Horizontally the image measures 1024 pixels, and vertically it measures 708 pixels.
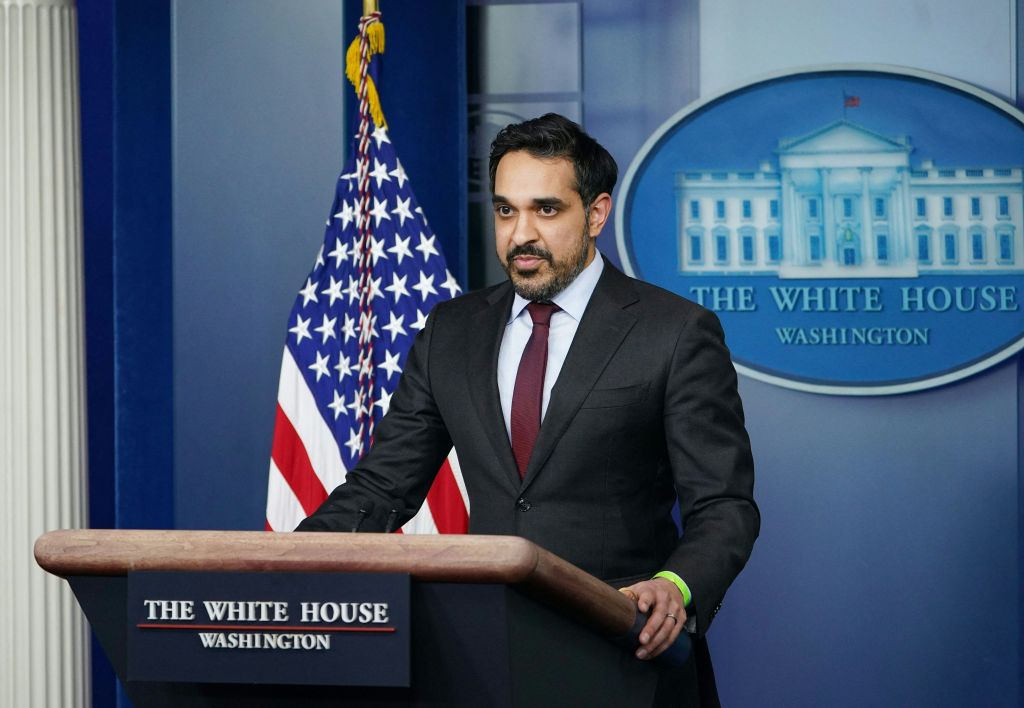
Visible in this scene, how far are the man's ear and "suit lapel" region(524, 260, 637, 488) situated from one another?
9 centimetres

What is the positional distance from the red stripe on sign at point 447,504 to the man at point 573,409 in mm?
1021

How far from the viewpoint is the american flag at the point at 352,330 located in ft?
10.7

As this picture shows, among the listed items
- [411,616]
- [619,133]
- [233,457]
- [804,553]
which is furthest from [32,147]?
[411,616]

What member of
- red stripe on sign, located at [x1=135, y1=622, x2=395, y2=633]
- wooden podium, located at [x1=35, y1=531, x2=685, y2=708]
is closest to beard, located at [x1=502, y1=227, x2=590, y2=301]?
wooden podium, located at [x1=35, y1=531, x2=685, y2=708]

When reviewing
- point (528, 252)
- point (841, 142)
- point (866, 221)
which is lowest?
point (528, 252)

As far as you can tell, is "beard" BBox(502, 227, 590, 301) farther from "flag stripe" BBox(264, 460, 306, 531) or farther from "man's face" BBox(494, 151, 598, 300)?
"flag stripe" BBox(264, 460, 306, 531)

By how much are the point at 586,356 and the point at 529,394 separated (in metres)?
0.11

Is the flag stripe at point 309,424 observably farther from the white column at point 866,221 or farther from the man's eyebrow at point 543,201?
the white column at point 866,221

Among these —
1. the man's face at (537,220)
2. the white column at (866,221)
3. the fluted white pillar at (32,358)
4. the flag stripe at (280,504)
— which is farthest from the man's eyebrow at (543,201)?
the fluted white pillar at (32,358)

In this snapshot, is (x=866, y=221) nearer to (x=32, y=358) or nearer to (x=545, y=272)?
(x=545, y=272)

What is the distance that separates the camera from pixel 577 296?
224cm

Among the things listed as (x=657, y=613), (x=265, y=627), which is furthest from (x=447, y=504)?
(x=265, y=627)

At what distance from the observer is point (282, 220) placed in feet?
11.3

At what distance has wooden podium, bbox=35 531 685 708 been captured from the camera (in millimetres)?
1337
